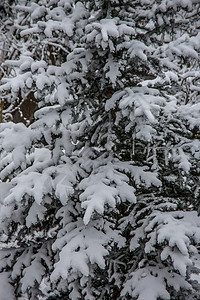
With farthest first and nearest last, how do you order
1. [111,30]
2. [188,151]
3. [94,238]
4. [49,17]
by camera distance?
[188,151]
[49,17]
[94,238]
[111,30]

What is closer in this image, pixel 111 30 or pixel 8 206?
→ pixel 111 30

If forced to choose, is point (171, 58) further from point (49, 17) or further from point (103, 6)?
point (49, 17)

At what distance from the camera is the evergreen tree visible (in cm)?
217

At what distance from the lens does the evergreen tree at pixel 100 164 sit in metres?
2.17

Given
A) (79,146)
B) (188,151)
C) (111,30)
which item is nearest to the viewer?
(111,30)

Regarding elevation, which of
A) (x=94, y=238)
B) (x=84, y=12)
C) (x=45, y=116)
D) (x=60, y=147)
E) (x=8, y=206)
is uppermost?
(x=84, y=12)

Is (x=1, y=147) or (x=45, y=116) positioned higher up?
(x=45, y=116)

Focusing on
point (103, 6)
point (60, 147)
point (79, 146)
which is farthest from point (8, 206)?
point (103, 6)

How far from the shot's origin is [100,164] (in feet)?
8.95

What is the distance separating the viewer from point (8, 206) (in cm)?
236

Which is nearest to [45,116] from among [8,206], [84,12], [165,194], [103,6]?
[8,206]

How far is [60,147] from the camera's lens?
2666mm

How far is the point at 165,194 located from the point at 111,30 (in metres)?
2.10

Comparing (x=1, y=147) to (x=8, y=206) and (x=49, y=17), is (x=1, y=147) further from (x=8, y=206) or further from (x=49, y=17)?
(x=49, y=17)
